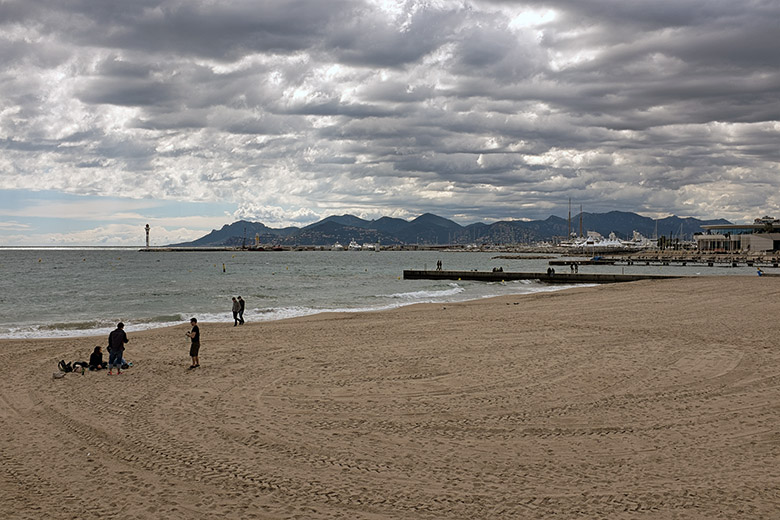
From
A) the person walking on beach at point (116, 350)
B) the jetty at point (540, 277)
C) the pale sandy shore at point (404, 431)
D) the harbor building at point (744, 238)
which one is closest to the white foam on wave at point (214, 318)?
the person walking on beach at point (116, 350)

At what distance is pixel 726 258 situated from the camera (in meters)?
119

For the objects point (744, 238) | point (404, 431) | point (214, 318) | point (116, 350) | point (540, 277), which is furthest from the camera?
point (744, 238)

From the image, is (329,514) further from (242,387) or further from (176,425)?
(242,387)

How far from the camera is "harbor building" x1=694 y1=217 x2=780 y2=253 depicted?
144 metres

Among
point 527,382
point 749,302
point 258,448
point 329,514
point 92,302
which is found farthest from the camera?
point 92,302

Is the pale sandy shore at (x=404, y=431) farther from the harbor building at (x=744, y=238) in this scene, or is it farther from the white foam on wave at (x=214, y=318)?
the harbor building at (x=744, y=238)

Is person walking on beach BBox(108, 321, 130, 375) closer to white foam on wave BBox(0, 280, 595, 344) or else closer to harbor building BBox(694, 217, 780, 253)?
white foam on wave BBox(0, 280, 595, 344)

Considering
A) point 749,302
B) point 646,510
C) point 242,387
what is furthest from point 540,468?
point 749,302

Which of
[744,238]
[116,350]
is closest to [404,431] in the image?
[116,350]

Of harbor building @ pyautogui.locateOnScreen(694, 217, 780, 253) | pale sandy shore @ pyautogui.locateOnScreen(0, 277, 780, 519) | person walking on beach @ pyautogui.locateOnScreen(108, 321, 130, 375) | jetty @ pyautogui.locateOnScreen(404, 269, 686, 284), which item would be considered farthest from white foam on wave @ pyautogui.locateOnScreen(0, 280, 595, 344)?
harbor building @ pyautogui.locateOnScreen(694, 217, 780, 253)

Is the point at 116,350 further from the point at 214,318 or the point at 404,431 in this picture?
the point at 214,318

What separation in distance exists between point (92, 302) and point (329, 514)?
37683 mm

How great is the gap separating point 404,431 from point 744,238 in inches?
6543

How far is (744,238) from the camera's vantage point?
149 metres
